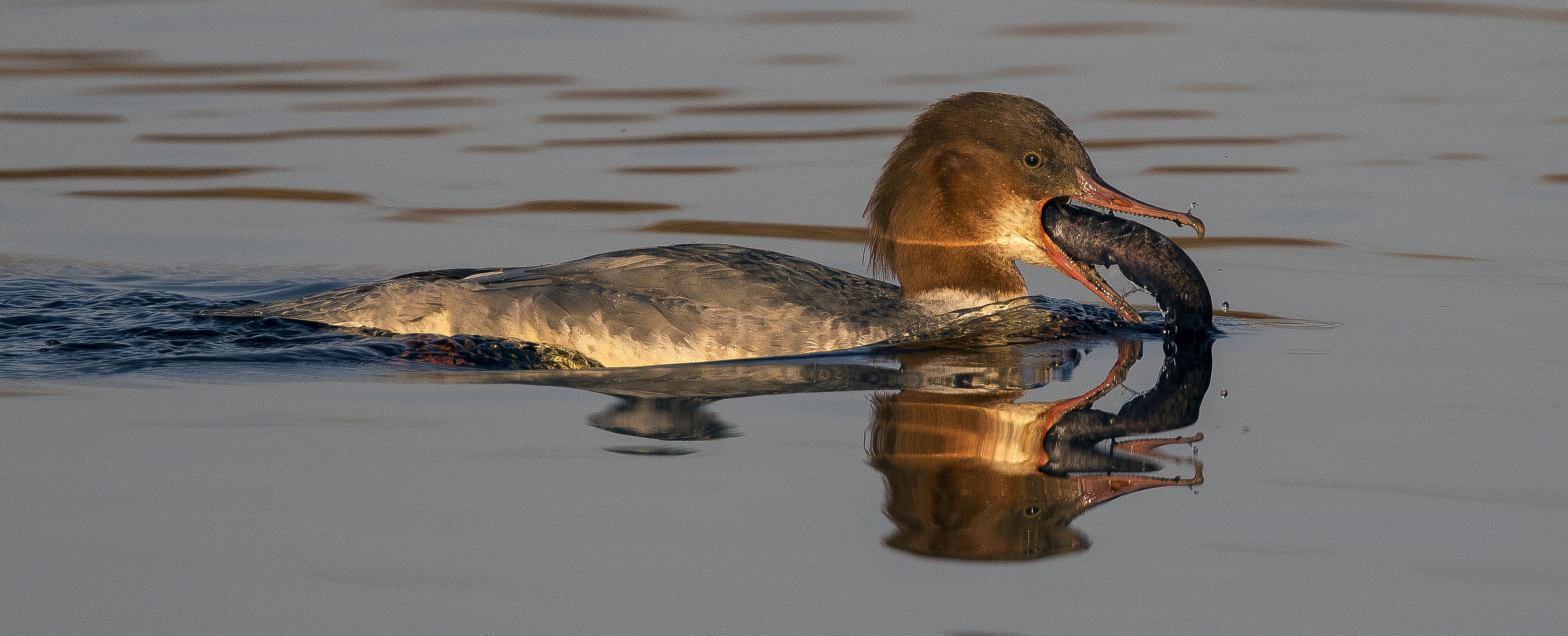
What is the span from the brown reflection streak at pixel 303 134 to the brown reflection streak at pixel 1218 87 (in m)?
5.67

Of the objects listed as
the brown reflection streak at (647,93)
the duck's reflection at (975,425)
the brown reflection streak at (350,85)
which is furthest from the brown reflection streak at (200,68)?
the duck's reflection at (975,425)

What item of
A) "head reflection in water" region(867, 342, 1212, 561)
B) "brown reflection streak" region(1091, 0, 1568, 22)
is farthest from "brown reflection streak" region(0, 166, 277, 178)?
"brown reflection streak" region(1091, 0, 1568, 22)

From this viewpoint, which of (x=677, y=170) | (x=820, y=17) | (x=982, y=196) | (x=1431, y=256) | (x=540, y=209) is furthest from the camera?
(x=820, y=17)

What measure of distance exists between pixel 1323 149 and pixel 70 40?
424 inches

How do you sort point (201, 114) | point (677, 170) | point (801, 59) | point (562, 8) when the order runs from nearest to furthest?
1. point (677, 170)
2. point (201, 114)
3. point (801, 59)
4. point (562, 8)

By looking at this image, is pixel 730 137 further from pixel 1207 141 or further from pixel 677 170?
pixel 1207 141

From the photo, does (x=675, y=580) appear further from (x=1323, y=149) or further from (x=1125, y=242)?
(x=1323, y=149)

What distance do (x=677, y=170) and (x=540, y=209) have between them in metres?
1.32

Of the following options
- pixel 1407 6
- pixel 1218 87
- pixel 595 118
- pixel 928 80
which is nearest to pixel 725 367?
pixel 595 118

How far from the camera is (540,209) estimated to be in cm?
1002

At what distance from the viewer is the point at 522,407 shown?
5.91 metres

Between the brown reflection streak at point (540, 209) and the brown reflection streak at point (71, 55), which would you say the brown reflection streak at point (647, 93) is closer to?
the brown reflection streak at point (540, 209)

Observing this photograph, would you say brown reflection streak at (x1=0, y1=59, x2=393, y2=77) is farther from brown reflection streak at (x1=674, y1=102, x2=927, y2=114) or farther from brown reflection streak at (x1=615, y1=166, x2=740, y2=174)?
brown reflection streak at (x1=615, y1=166, x2=740, y2=174)

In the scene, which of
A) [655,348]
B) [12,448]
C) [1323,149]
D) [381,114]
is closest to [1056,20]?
[1323,149]
